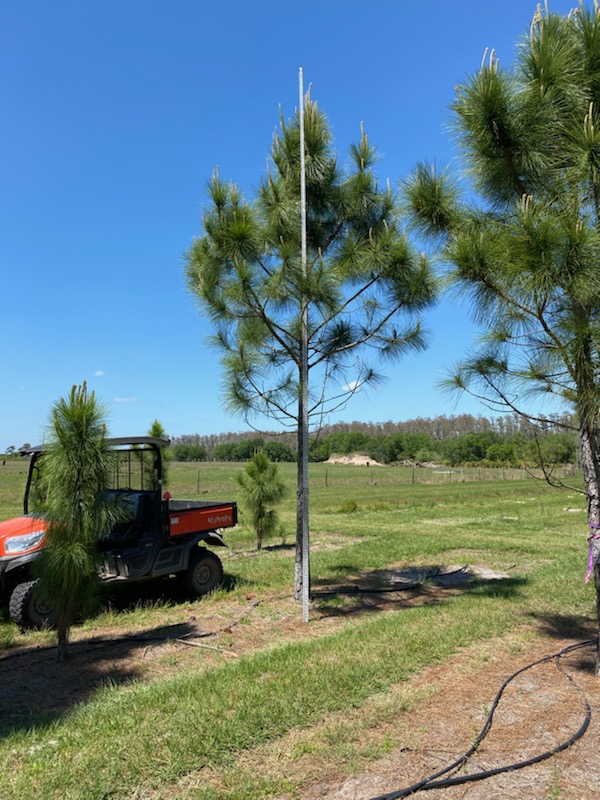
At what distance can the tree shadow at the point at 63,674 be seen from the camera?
12.4 feet

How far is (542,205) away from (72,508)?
4499 millimetres

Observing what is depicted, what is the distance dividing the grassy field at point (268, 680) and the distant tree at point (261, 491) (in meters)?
1.50

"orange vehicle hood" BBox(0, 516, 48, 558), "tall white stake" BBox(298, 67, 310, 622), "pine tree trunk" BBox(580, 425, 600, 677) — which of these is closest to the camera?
"pine tree trunk" BBox(580, 425, 600, 677)

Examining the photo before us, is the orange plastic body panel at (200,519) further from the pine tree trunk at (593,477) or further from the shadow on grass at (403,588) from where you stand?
the pine tree trunk at (593,477)

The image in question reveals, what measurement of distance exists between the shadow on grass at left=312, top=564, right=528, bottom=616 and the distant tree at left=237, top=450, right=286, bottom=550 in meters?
2.80

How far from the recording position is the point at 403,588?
760cm

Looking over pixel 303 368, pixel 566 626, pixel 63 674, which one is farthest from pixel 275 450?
pixel 63 674

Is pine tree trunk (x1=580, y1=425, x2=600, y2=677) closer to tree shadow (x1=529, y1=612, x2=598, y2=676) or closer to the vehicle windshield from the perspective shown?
tree shadow (x1=529, y1=612, x2=598, y2=676)

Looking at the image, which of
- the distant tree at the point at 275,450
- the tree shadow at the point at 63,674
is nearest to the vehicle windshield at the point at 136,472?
the tree shadow at the point at 63,674

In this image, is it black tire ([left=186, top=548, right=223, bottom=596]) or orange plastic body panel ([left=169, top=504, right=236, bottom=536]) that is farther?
black tire ([left=186, top=548, right=223, bottom=596])

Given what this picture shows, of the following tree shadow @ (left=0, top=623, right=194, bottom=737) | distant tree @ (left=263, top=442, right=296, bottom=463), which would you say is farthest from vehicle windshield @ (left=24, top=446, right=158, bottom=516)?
distant tree @ (left=263, top=442, right=296, bottom=463)

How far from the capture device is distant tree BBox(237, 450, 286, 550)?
1139 cm

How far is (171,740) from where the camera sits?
10.4ft

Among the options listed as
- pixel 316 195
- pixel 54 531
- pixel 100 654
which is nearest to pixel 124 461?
pixel 54 531
